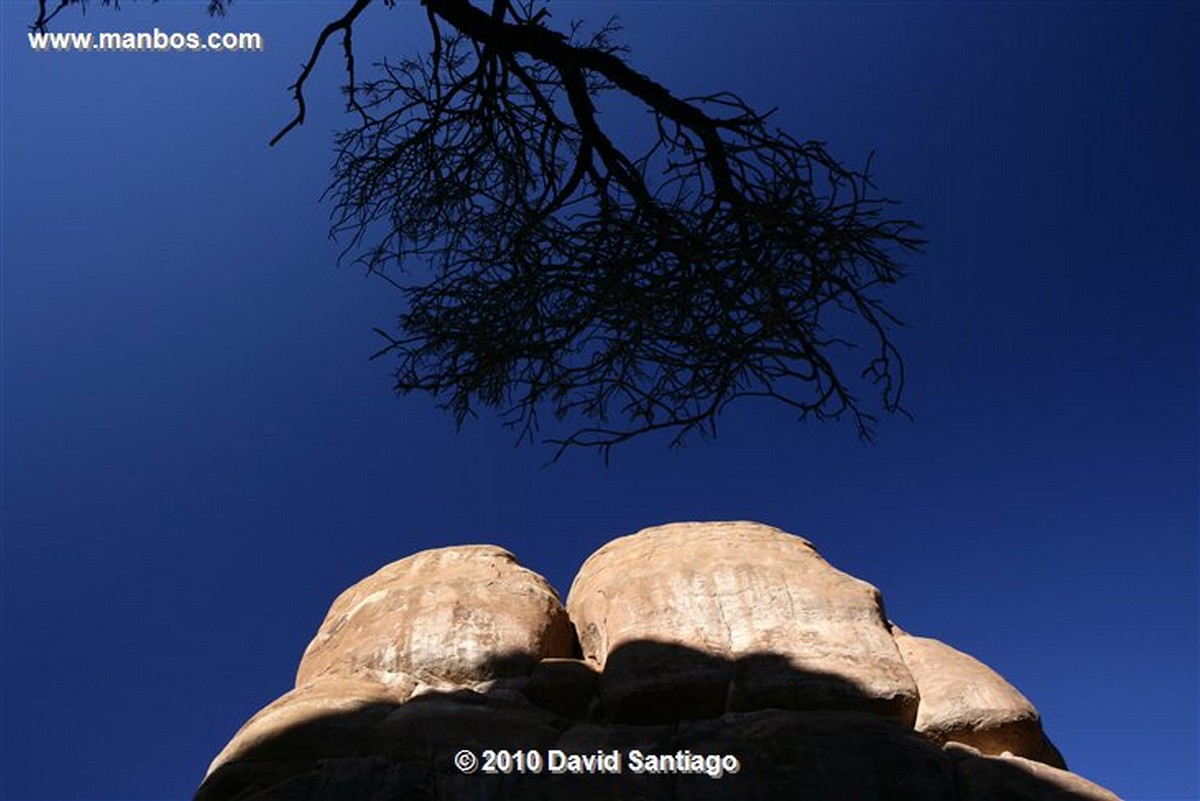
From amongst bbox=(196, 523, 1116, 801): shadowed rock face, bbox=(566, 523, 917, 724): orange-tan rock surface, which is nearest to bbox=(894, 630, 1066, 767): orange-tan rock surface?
bbox=(196, 523, 1116, 801): shadowed rock face

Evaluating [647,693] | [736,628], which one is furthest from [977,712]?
[647,693]

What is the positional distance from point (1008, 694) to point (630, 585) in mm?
2671

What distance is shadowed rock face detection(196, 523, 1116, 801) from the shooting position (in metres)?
4.99

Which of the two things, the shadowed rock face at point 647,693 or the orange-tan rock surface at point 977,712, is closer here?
the shadowed rock face at point 647,693

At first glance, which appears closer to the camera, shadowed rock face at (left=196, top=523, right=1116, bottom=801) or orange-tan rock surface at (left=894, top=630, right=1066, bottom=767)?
shadowed rock face at (left=196, top=523, right=1116, bottom=801)

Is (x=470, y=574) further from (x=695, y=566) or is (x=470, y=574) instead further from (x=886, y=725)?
(x=886, y=725)

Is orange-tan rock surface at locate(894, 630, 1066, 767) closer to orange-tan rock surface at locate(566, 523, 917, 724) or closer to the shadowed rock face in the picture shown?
the shadowed rock face

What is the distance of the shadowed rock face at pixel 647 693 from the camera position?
16.4ft

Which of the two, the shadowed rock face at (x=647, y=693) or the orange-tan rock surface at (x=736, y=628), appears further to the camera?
the orange-tan rock surface at (x=736, y=628)

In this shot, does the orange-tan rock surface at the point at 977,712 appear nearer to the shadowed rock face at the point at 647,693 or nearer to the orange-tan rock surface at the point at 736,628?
the shadowed rock face at the point at 647,693

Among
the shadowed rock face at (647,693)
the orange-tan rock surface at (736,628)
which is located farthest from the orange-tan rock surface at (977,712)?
the orange-tan rock surface at (736,628)

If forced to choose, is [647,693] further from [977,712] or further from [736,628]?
[977,712]

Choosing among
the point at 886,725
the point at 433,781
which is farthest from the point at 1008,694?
the point at 433,781

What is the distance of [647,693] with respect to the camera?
6141mm
